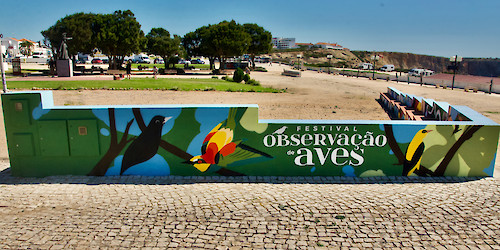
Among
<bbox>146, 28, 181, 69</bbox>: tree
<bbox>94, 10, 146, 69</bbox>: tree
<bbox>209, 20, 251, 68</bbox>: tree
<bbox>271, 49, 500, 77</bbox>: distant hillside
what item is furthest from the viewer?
<bbox>271, 49, 500, 77</bbox>: distant hillside

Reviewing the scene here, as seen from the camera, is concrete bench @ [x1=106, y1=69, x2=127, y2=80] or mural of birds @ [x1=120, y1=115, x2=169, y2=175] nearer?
mural of birds @ [x1=120, y1=115, x2=169, y2=175]

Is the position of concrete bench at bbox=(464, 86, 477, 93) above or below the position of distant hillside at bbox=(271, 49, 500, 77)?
below

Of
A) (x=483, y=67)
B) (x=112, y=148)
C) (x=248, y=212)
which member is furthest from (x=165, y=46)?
(x=483, y=67)

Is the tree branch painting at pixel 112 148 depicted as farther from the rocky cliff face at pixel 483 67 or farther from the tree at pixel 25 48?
the rocky cliff face at pixel 483 67

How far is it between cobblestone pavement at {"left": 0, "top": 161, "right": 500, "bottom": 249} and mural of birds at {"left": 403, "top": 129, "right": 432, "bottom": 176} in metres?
0.29

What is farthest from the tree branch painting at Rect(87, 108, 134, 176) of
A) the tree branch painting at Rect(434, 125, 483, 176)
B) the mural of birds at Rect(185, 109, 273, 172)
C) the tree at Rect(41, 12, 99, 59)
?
the tree at Rect(41, 12, 99, 59)

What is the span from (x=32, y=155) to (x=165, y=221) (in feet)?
14.6

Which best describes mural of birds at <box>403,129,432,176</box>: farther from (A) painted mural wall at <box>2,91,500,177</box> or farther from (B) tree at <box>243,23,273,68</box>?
(B) tree at <box>243,23,273,68</box>

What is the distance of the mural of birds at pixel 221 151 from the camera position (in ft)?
27.3

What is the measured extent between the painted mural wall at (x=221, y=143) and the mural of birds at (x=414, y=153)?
0.02 metres

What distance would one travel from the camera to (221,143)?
8367 mm

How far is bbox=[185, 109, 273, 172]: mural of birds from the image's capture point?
27.3 ft

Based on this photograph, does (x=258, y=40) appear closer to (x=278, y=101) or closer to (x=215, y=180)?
(x=278, y=101)

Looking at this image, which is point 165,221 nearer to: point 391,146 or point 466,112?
point 391,146
